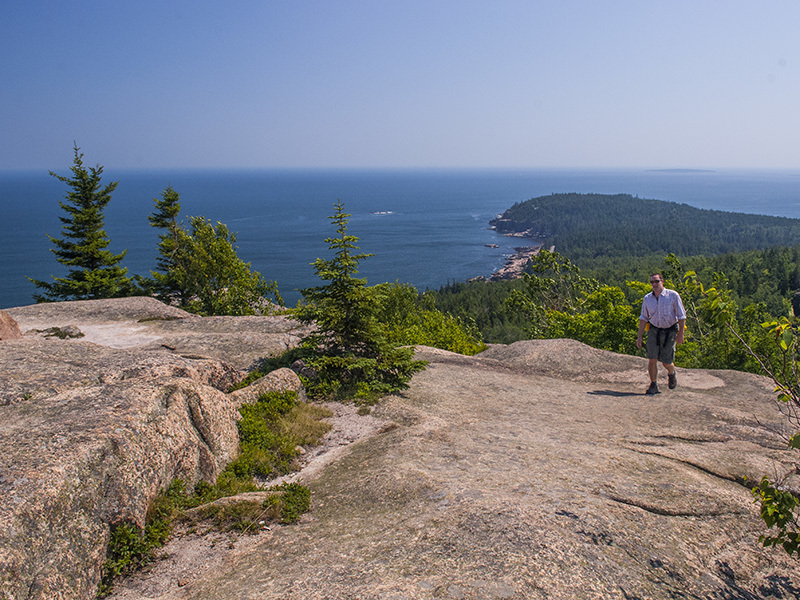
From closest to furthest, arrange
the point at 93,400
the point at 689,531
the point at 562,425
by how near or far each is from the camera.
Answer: the point at 689,531 → the point at 93,400 → the point at 562,425

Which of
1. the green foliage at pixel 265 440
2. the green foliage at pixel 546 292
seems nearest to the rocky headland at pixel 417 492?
the green foliage at pixel 265 440

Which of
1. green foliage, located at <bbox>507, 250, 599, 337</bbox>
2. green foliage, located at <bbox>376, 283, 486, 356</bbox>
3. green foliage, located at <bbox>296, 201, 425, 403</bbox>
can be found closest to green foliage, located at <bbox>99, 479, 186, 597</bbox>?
Result: green foliage, located at <bbox>296, 201, 425, 403</bbox>

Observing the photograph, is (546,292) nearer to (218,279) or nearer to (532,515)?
(218,279)

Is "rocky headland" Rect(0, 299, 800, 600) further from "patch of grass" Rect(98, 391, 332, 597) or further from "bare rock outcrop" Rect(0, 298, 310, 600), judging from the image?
"patch of grass" Rect(98, 391, 332, 597)

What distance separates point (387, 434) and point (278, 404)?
242cm

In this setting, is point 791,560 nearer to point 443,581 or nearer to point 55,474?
point 443,581

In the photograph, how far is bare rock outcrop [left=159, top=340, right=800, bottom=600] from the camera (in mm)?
4719

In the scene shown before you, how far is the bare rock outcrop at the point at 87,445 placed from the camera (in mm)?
4707

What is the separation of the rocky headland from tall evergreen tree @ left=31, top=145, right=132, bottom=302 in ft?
98.1

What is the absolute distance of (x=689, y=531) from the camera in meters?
5.69

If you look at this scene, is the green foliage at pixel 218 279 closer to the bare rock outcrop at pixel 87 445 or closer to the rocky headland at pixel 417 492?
the bare rock outcrop at pixel 87 445

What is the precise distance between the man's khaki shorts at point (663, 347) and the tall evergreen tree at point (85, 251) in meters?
37.3

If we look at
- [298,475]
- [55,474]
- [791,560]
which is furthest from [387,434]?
[791,560]

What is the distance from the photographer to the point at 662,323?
11758 mm
